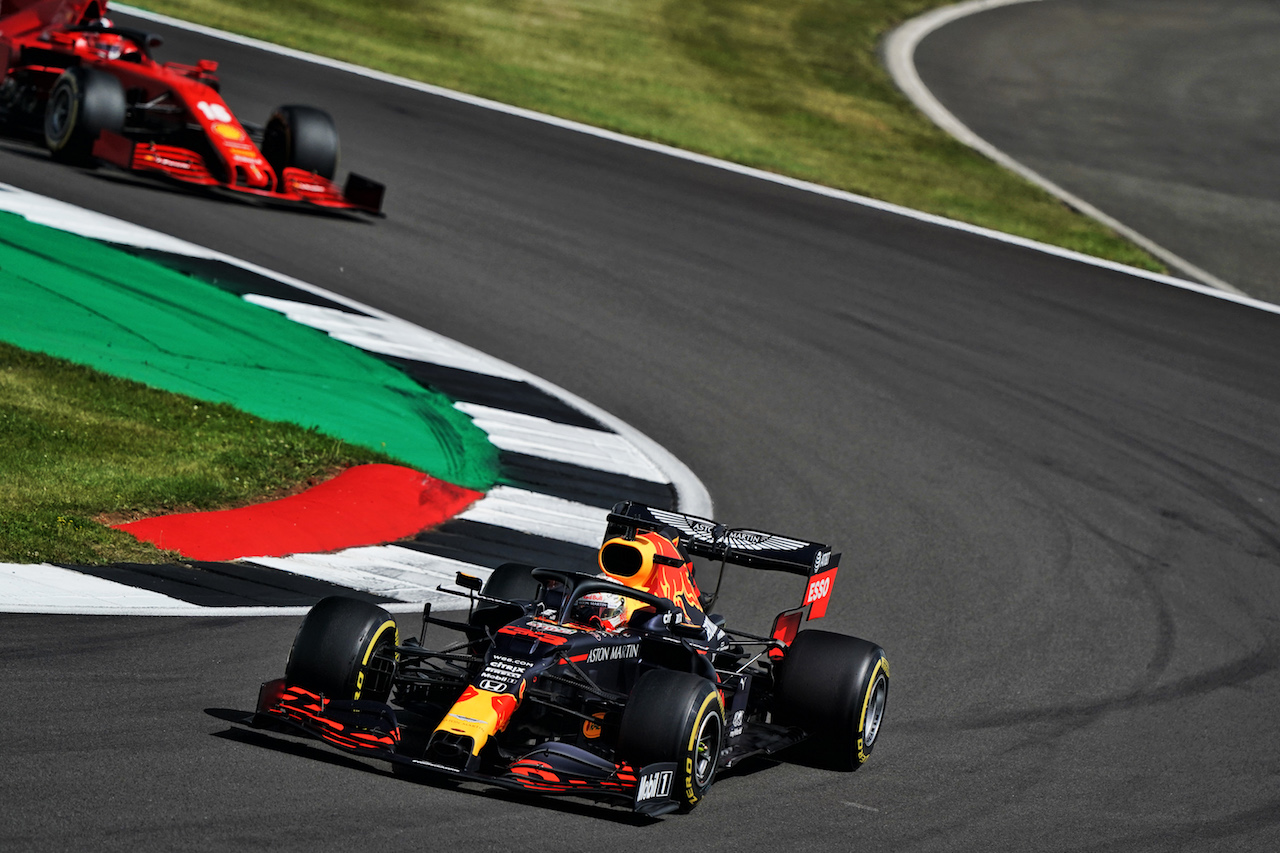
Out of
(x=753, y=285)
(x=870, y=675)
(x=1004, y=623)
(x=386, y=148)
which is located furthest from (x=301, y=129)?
(x=870, y=675)

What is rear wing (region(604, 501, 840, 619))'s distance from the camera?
7902mm

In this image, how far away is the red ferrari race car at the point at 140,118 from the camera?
1627cm

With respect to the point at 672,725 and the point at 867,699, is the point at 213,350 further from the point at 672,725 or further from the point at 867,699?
the point at 672,725

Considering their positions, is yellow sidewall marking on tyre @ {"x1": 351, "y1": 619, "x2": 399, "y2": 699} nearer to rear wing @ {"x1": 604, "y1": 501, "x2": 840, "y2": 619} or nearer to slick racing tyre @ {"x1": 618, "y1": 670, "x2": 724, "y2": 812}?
slick racing tyre @ {"x1": 618, "y1": 670, "x2": 724, "y2": 812}

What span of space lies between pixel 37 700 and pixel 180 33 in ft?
62.3

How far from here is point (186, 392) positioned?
1095cm

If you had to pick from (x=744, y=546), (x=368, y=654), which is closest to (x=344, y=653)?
(x=368, y=654)

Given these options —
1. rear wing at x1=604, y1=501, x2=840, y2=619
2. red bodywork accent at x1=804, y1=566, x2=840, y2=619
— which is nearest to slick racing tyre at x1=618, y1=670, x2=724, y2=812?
rear wing at x1=604, y1=501, x2=840, y2=619

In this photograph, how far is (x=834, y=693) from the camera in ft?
23.7

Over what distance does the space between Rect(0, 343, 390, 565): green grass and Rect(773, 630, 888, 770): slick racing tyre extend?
3.15 m

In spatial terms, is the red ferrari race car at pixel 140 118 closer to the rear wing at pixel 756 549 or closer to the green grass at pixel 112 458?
the green grass at pixel 112 458

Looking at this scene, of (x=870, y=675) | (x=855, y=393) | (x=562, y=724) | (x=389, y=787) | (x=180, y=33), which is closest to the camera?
(x=389, y=787)

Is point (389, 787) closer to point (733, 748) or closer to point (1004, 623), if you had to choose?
point (733, 748)

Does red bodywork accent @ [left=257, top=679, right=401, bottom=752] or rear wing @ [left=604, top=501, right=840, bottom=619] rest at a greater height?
rear wing @ [left=604, top=501, right=840, bottom=619]
